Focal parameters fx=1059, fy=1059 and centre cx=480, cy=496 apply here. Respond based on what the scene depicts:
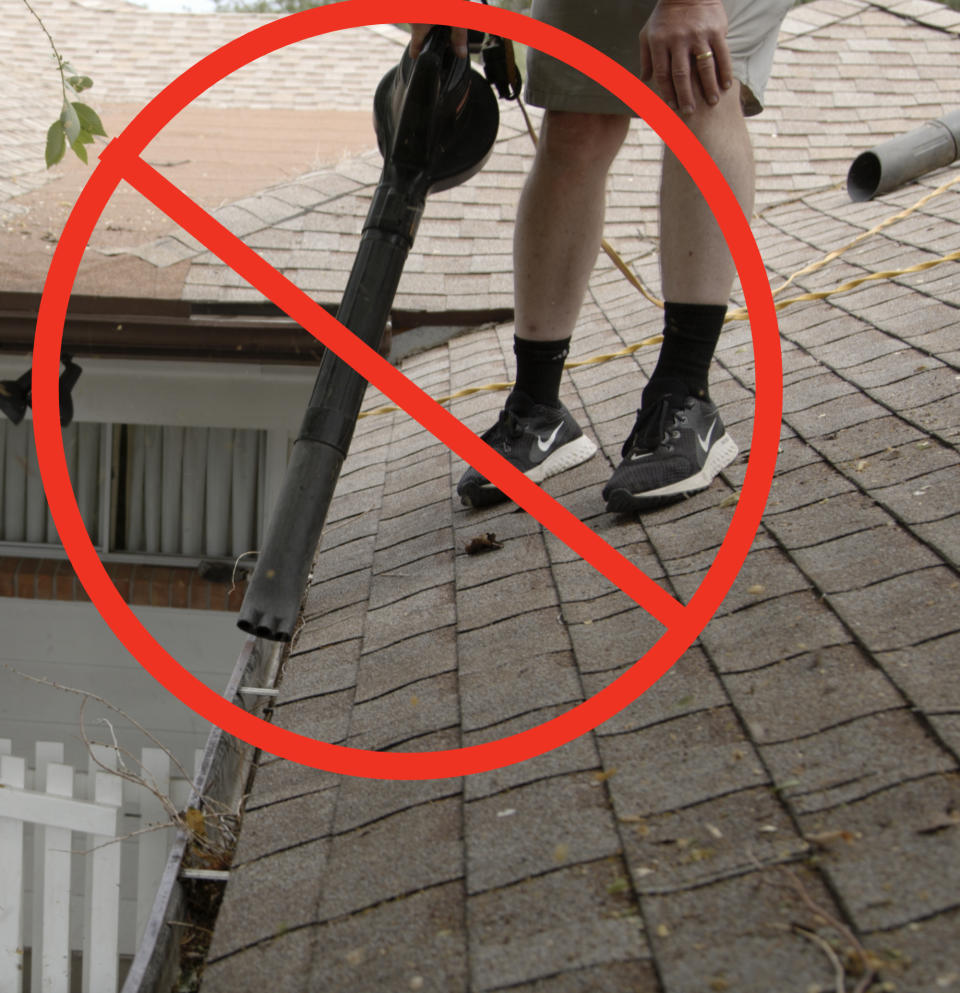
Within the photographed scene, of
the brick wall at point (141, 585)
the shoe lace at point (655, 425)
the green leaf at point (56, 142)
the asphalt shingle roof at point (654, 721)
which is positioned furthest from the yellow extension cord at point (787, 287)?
the brick wall at point (141, 585)

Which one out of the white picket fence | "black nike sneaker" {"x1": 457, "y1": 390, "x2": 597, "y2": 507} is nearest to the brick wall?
the white picket fence

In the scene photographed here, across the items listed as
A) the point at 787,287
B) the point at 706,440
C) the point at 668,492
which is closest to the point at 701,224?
the point at 706,440

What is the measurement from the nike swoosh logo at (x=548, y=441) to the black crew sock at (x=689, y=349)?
249 mm

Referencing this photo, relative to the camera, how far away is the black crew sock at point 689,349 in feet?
6.46

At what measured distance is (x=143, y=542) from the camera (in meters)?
5.28

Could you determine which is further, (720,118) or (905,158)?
(905,158)

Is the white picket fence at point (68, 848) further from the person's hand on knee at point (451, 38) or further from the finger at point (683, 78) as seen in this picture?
the finger at point (683, 78)

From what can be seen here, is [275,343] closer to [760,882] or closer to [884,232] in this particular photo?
[884,232]

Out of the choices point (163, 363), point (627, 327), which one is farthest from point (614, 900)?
point (163, 363)

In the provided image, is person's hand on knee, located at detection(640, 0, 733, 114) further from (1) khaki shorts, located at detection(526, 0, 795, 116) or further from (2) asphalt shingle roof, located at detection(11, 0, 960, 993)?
(2) asphalt shingle roof, located at detection(11, 0, 960, 993)

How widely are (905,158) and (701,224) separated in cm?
235

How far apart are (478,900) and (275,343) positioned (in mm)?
3237

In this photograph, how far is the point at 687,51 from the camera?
1701 millimetres

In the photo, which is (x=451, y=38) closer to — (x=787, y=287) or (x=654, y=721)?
(x=654, y=721)
